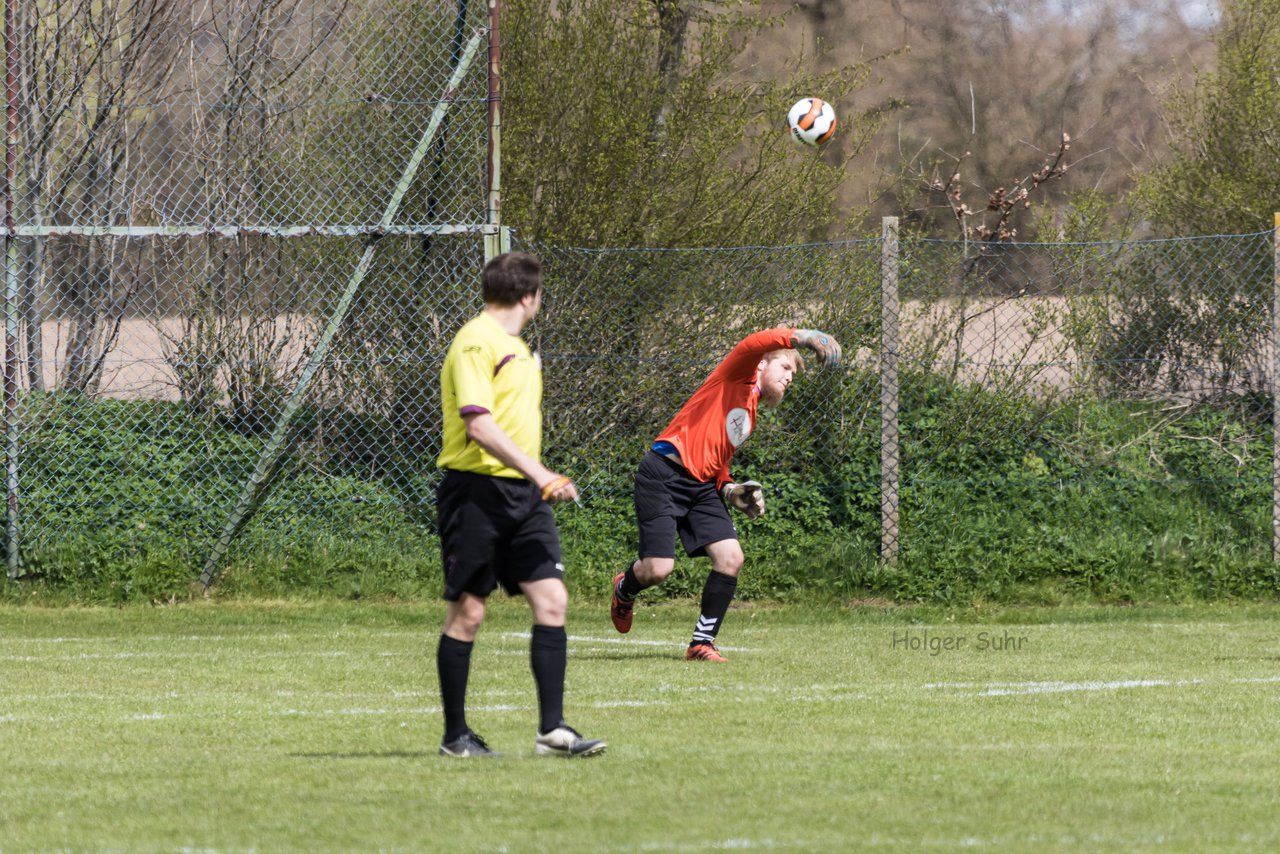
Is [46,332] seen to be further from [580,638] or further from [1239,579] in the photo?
[1239,579]

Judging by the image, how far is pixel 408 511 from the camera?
12.1 meters

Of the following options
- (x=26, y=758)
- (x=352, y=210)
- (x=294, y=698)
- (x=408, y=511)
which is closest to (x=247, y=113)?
(x=352, y=210)

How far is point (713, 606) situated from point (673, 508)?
0.62 meters

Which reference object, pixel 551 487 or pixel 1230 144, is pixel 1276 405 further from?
pixel 551 487

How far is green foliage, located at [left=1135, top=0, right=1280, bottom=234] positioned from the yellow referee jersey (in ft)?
Result: 33.6

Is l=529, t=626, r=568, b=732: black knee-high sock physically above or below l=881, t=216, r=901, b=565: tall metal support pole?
below

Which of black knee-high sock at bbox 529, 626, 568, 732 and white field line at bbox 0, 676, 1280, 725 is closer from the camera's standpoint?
black knee-high sock at bbox 529, 626, 568, 732

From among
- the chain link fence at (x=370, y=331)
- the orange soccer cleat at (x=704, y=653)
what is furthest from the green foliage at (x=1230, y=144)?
the orange soccer cleat at (x=704, y=653)

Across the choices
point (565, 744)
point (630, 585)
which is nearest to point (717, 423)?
point (630, 585)

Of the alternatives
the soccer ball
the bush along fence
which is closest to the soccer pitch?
the bush along fence

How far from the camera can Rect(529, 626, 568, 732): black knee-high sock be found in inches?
231

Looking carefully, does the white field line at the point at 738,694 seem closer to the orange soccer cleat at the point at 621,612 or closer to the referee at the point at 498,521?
the referee at the point at 498,521

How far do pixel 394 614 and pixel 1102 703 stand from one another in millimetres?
5412

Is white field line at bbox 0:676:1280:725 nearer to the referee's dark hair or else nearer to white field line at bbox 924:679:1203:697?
white field line at bbox 924:679:1203:697
